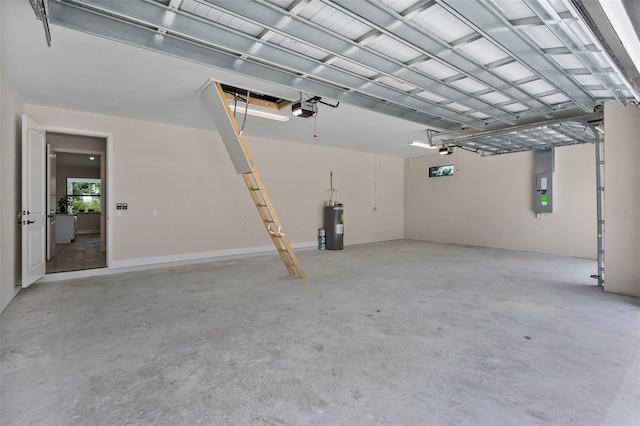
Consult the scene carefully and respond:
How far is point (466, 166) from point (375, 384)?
28.6ft

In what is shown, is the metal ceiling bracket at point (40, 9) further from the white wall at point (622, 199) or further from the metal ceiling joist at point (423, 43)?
the white wall at point (622, 199)

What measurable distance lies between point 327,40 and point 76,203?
14.8 meters

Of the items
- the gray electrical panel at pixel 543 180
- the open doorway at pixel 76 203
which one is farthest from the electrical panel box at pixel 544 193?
the open doorway at pixel 76 203

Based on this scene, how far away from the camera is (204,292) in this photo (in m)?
4.48

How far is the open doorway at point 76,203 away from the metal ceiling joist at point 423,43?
6.33m

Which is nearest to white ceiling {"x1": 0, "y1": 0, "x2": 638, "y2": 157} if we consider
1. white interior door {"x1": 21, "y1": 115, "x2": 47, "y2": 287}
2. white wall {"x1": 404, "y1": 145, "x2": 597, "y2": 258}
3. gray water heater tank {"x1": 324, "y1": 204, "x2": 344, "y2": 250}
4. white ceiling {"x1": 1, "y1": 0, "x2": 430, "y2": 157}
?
white ceiling {"x1": 1, "y1": 0, "x2": 430, "y2": 157}

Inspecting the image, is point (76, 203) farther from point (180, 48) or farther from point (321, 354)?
point (321, 354)

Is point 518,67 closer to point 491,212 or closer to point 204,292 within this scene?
point 204,292

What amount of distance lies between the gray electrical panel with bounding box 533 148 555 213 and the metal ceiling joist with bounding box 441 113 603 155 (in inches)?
14.5

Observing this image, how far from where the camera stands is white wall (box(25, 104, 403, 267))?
589cm

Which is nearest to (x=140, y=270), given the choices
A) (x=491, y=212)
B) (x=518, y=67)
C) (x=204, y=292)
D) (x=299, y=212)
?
(x=204, y=292)

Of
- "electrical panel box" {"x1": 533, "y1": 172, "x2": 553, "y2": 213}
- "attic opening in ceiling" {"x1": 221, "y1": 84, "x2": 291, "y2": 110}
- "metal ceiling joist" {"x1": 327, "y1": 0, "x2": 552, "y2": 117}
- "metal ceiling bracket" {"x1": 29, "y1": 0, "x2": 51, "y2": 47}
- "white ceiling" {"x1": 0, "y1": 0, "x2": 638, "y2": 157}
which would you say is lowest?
"electrical panel box" {"x1": 533, "y1": 172, "x2": 553, "y2": 213}

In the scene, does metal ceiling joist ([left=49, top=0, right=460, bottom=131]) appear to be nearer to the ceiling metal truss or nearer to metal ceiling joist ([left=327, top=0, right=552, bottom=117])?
the ceiling metal truss

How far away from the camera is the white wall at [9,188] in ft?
12.1
